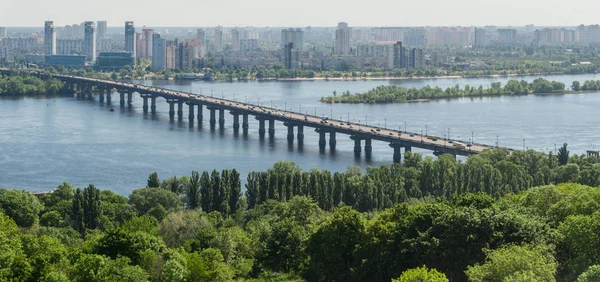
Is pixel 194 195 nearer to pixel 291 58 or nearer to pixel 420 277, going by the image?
pixel 420 277

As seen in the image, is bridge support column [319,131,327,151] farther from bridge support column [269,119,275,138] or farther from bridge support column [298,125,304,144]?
bridge support column [269,119,275,138]

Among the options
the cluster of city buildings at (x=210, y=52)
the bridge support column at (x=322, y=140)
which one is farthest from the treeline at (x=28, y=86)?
the bridge support column at (x=322, y=140)

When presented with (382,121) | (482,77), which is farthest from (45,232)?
(482,77)

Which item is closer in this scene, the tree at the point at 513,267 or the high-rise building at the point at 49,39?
the tree at the point at 513,267

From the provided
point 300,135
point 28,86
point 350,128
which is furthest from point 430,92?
point 28,86

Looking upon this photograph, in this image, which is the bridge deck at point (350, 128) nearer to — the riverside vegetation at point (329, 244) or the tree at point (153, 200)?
the tree at point (153, 200)

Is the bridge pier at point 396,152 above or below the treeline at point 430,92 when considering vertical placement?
below

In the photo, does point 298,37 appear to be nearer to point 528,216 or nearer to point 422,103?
point 422,103
